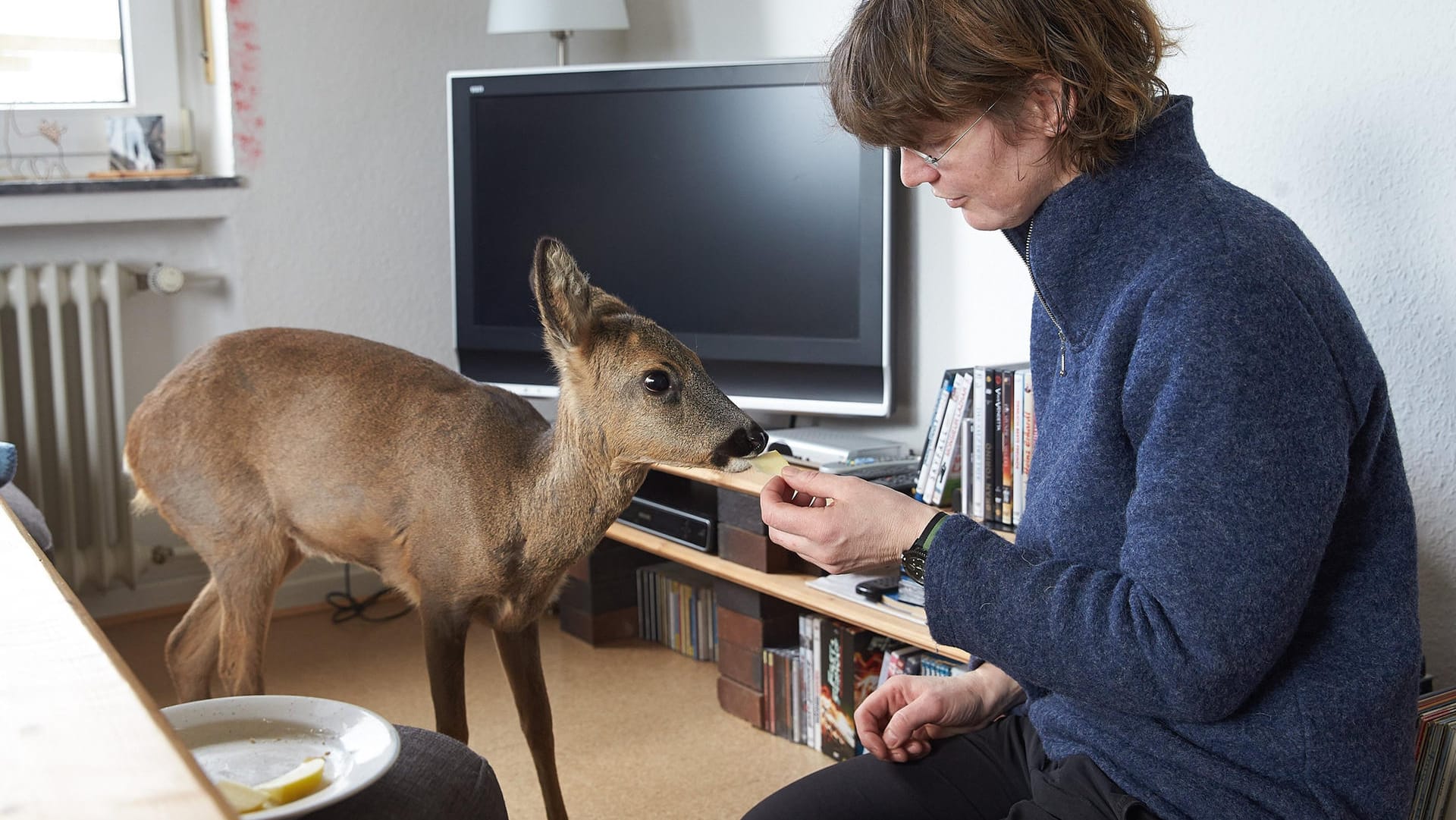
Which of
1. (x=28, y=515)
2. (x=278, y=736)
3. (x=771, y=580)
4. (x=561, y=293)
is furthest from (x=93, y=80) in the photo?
(x=278, y=736)

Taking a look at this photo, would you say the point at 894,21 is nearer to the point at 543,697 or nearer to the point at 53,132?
the point at 543,697

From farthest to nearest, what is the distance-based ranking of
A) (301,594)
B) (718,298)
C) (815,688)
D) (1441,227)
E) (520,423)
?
(301,594), (718,298), (815,688), (520,423), (1441,227)

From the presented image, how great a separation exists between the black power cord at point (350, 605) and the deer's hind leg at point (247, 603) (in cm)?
147

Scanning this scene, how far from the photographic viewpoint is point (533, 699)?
215 cm

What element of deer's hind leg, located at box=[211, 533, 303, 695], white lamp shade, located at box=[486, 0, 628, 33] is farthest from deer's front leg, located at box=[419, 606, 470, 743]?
white lamp shade, located at box=[486, 0, 628, 33]

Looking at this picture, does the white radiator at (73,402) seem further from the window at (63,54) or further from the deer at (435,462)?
the deer at (435,462)

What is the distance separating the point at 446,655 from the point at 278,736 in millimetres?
830

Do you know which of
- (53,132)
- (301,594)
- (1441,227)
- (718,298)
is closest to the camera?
(1441,227)

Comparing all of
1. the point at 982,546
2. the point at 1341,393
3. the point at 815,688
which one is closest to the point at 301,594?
the point at 815,688

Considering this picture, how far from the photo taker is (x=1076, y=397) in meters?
1.29

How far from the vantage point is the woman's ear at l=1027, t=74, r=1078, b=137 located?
1243 millimetres

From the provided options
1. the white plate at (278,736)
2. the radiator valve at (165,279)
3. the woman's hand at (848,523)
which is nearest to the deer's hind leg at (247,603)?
the white plate at (278,736)

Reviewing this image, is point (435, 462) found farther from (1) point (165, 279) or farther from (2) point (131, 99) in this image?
(2) point (131, 99)

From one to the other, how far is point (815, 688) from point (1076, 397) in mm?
1712
